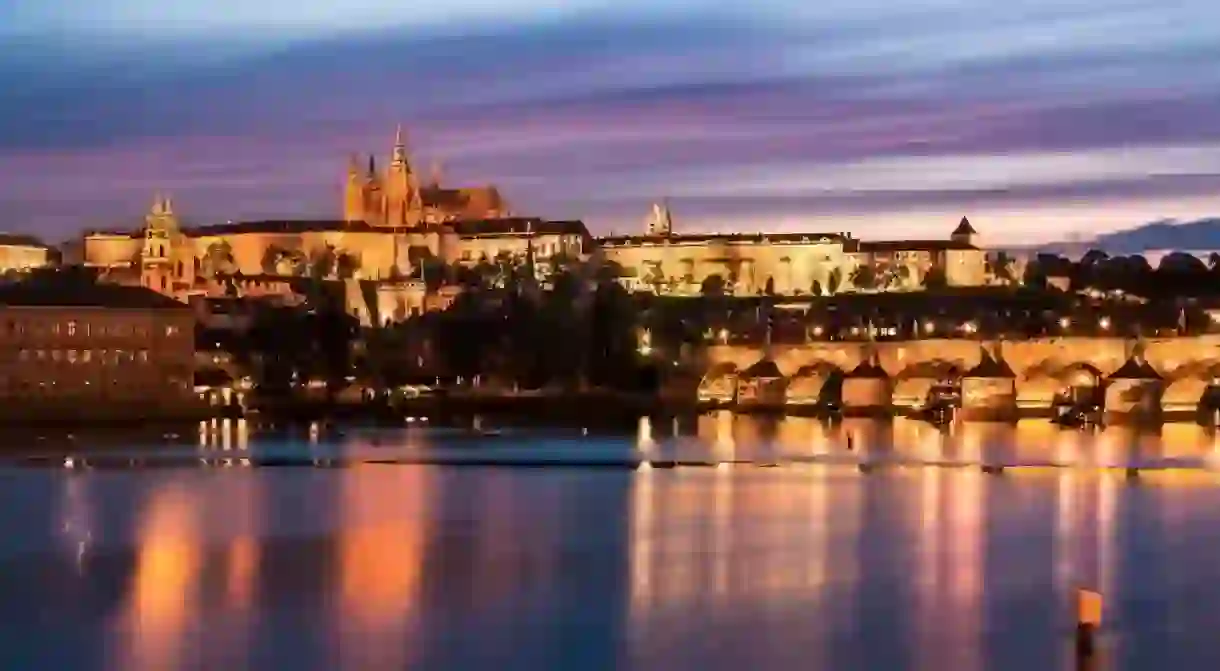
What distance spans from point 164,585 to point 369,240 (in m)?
91.6

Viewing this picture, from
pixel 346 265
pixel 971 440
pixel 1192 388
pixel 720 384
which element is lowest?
pixel 971 440

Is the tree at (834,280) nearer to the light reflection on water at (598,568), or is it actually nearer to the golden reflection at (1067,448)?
the golden reflection at (1067,448)

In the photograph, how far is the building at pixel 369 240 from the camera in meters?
112

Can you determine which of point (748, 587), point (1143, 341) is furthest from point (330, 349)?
point (748, 587)

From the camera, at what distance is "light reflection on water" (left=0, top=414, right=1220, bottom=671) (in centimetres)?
1850

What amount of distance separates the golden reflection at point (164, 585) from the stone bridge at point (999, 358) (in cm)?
3404

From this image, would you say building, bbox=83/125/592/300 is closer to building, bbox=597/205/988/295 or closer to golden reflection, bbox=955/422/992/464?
building, bbox=597/205/988/295

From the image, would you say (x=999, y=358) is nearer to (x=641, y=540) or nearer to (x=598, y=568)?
(x=641, y=540)

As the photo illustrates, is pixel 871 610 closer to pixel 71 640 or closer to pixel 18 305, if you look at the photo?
pixel 71 640

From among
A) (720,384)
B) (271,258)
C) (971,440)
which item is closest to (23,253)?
(271,258)

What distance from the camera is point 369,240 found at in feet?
372

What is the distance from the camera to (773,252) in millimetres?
113375

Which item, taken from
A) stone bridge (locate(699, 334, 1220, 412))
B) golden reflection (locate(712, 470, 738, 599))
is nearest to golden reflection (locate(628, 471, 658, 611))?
golden reflection (locate(712, 470, 738, 599))

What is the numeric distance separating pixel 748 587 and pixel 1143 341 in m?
40.2
